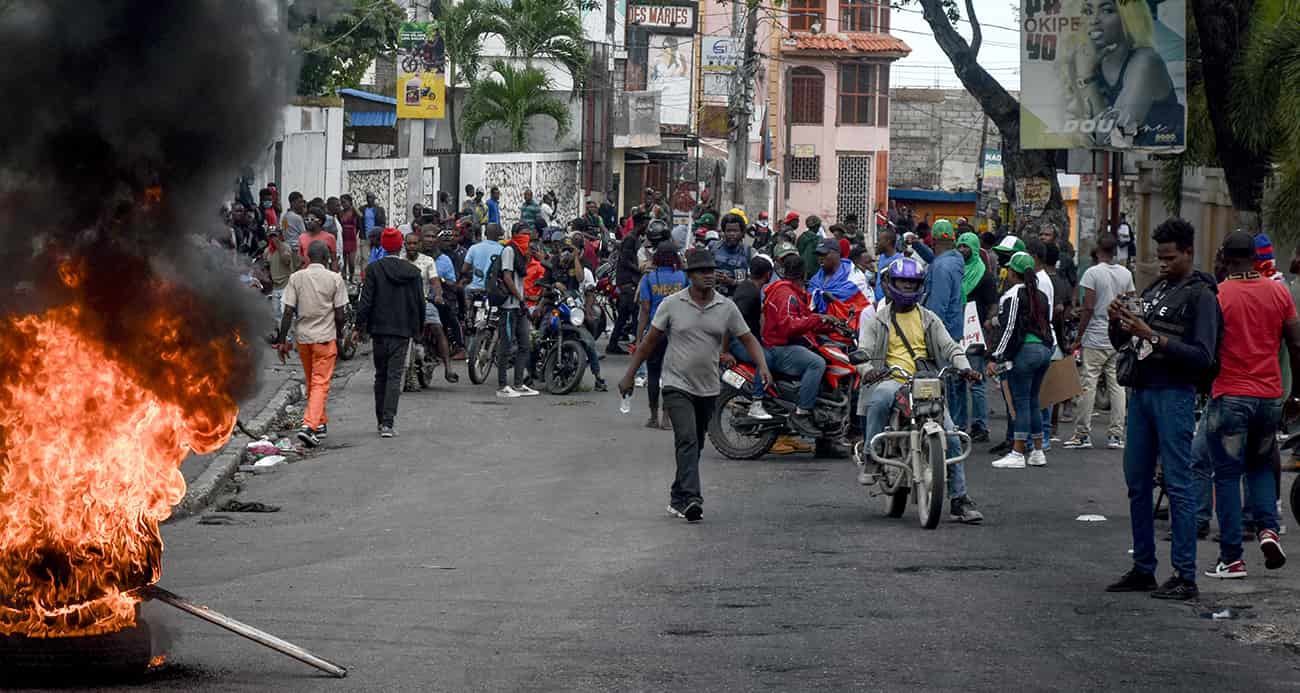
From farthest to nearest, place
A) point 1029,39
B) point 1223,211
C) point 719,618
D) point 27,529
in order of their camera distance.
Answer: point 1223,211
point 1029,39
point 719,618
point 27,529

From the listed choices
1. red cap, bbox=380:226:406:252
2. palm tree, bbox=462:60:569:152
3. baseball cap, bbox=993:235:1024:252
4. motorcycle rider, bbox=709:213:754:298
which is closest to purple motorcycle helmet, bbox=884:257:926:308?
baseball cap, bbox=993:235:1024:252

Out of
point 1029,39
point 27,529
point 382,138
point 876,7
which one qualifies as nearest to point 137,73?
point 27,529

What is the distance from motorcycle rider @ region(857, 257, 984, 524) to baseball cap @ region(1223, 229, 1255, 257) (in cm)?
275

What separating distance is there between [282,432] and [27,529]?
10217 millimetres

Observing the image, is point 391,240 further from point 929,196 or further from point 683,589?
point 929,196

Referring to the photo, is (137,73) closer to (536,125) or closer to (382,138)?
(382,138)

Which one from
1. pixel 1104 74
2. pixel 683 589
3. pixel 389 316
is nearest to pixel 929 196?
pixel 1104 74

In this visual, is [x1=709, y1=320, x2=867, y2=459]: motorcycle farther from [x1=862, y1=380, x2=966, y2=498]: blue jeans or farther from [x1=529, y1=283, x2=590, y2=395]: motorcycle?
[x1=529, y1=283, x2=590, y2=395]: motorcycle

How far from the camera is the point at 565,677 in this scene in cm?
727

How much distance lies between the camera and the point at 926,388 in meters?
11.9

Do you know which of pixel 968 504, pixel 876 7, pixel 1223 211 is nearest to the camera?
pixel 968 504

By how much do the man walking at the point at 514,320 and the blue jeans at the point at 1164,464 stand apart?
1101 centimetres

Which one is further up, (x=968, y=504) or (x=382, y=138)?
(x=382, y=138)

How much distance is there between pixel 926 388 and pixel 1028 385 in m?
3.32
